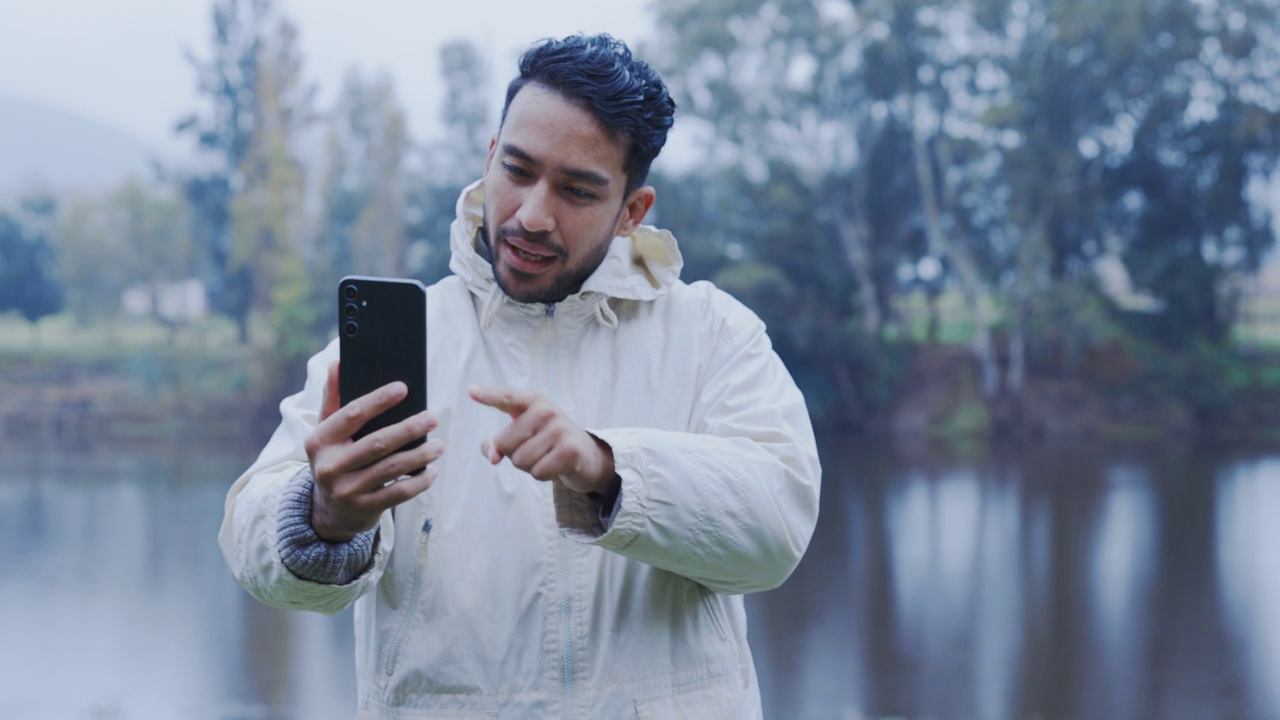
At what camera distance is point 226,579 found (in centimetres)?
706

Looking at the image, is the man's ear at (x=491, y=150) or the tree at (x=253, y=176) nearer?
the man's ear at (x=491, y=150)

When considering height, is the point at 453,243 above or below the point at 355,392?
above

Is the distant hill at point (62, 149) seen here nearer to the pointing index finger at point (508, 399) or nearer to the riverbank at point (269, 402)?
the riverbank at point (269, 402)

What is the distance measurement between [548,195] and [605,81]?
0.10 metres

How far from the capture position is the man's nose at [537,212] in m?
0.91

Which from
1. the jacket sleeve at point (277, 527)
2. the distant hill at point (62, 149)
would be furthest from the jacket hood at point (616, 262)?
the distant hill at point (62, 149)

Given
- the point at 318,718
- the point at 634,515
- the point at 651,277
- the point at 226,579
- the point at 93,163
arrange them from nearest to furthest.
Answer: the point at 634,515, the point at 651,277, the point at 318,718, the point at 226,579, the point at 93,163

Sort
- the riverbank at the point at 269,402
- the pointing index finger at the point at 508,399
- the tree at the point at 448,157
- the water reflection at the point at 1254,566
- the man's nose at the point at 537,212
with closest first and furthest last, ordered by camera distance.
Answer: the pointing index finger at the point at 508,399 → the man's nose at the point at 537,212 → the water reflection at the point at 1254,566 → the riverbank at the point at 269,402 → the tree at the point at 448,157

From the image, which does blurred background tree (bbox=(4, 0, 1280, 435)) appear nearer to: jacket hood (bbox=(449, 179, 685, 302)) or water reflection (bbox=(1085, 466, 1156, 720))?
water reflection (bbox=(1085, 466, 1156, 720))

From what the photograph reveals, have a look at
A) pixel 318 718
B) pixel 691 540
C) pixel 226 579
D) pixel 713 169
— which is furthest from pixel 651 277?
pixel 713 169

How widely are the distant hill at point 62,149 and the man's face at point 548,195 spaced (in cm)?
959

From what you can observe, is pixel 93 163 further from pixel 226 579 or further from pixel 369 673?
pixel 369 673

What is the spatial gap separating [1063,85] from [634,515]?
10.5m

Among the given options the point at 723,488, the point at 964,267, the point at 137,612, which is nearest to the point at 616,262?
the point at 723,488
